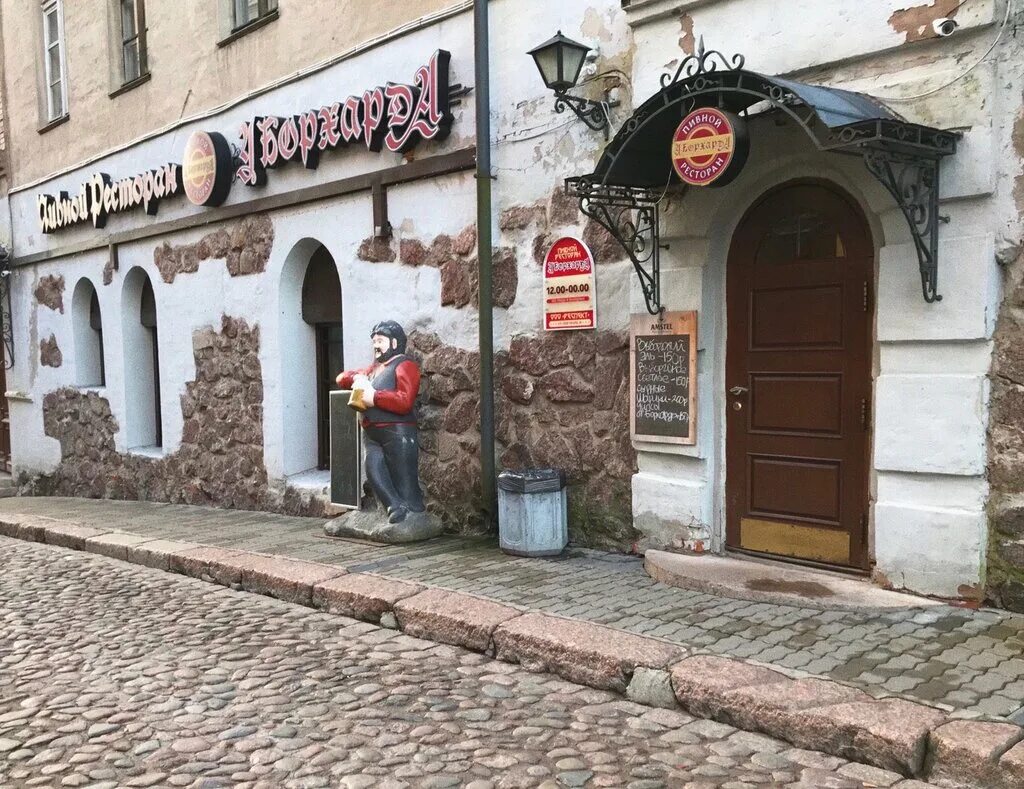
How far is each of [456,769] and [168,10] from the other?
362 inches

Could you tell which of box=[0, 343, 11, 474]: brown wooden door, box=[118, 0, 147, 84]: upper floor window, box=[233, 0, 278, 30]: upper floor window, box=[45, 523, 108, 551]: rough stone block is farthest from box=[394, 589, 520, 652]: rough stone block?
box=[0, 343, 11, 474]: brown wooden door

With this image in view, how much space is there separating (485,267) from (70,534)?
4.31m

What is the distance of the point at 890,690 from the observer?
3.61 meters

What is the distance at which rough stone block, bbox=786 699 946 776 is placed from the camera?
126 inches

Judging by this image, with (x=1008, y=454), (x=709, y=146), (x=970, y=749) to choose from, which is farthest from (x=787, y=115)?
(x=970, y=749)

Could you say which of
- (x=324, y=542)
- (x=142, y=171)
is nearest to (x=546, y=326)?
(x=324, y=542)

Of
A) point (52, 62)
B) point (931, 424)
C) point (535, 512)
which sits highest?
point (52, 62)

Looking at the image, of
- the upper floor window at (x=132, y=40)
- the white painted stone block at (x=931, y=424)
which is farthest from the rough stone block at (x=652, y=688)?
the upper floor window at (x=132, y=40)

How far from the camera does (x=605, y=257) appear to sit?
6.23 meters

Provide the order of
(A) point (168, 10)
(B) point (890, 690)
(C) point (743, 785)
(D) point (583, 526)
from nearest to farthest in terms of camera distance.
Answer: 1. (C) point (743, 785)
2. (B) point (890, 690)
3. (D) point (583, 526)
4. (A) point (168, 10)

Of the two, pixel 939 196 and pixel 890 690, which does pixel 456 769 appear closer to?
pixel 890 690

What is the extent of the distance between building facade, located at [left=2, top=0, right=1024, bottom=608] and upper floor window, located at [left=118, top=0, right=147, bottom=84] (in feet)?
0.17

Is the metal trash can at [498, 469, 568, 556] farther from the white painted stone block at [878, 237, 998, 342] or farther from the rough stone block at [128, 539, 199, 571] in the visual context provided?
the rough stone block at [128, 539, 199, 571]

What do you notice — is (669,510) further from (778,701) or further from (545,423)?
(778,701)
